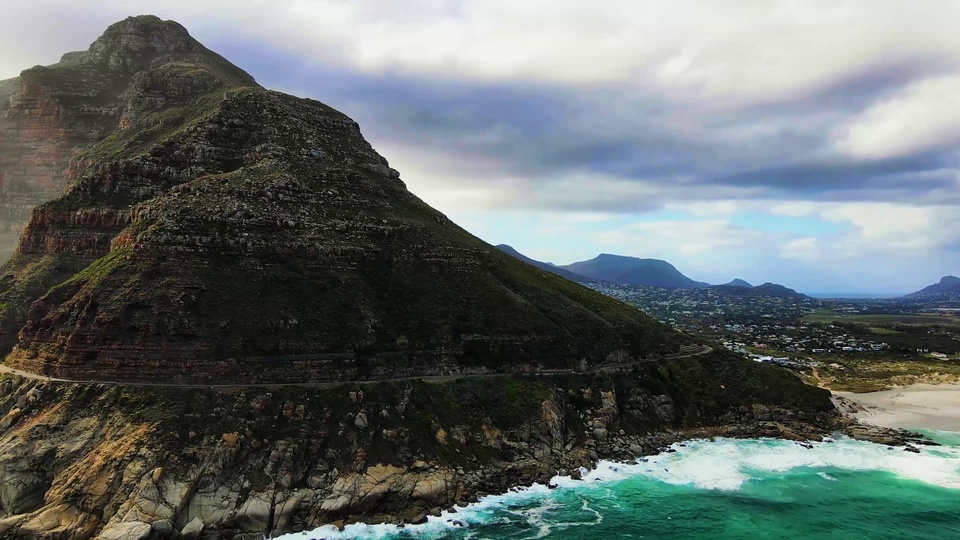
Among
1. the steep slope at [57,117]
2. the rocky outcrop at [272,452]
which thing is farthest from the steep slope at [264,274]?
the steep slope at [57,117]

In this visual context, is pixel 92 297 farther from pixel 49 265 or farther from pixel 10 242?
pixel 10 242

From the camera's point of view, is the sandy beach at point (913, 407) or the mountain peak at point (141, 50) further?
the mountain peak at point (141, 50)

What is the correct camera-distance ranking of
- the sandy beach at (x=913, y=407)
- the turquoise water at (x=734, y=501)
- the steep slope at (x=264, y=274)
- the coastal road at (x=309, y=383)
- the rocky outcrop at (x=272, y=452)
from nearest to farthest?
1. the rocky outcrop at (x=272, y=452)
2. the turquoise water at (x=734, y=501)
3. the coastal road at (x=309, y=383)
4. the steep slope at (x=264, y=274)
5. the sandy beach at (x=913, y=407)

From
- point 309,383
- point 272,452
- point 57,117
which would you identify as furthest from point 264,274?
point 57,117

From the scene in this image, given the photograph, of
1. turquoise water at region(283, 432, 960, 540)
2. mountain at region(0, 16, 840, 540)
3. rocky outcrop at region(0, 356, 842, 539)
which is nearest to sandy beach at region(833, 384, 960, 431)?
mountain at region(0, 16, 840, 540)

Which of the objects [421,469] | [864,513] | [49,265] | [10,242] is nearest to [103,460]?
[421,469]

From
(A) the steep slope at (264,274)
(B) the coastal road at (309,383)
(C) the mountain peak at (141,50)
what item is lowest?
(B) the coastal road at (309,383)

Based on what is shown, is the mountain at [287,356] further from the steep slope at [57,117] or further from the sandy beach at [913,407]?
the sandy beach at [913,407]
